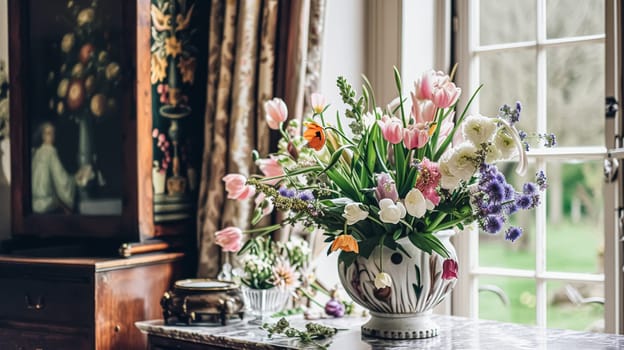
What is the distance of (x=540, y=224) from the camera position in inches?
94.4

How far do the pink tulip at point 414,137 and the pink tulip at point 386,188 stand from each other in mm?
95

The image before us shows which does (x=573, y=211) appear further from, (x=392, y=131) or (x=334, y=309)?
(x=392, y=131)

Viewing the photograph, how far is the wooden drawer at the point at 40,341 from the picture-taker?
217cm

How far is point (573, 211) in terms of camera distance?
4793mm

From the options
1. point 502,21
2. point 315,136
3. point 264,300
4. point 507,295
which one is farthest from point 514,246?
point 315,136

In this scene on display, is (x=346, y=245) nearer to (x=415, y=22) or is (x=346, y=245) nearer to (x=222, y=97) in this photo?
(x=222, y=97)

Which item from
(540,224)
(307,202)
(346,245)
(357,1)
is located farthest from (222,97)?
(540,224)

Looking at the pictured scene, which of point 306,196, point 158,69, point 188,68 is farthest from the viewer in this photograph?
point 188,68

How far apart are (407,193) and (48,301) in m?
1.12

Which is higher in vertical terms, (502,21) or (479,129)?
(502,21)

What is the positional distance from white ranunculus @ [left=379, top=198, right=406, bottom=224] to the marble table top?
1.01 ft

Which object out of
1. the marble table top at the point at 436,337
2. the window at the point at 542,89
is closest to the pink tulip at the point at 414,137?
the marble table top at the point at 436,337

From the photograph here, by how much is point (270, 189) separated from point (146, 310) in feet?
2.38

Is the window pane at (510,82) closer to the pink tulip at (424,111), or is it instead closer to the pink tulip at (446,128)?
the pink tulip at (446,128)
